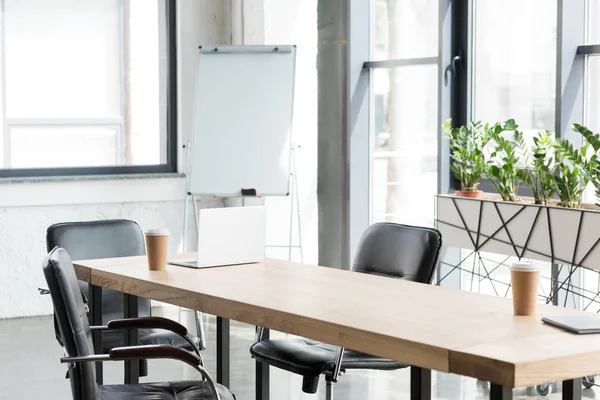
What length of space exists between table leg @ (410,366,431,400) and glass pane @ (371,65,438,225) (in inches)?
125

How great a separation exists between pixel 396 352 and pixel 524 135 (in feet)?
10.2

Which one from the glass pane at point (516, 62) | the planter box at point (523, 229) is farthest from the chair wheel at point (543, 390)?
the glass pane at point (516, 62)

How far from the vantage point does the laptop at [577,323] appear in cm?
237

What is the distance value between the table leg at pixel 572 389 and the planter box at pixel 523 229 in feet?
5.34

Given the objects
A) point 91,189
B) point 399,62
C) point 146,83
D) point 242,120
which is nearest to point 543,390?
point 399,62

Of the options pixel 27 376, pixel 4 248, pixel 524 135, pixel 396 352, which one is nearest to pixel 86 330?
pixel 396 352

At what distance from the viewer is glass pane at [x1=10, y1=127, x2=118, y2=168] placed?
670 centimetres

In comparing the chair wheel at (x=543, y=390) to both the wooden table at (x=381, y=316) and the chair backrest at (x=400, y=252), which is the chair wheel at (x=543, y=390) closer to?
the chair backrest at (x=400, y=252)

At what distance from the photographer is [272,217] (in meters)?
6.84

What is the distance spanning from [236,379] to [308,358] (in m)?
1.54

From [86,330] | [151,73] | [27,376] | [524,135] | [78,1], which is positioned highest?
[78,1]

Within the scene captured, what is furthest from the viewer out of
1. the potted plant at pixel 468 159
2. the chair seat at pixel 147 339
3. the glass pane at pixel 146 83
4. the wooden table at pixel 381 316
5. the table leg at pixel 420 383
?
the glass pane at pixel 146 83

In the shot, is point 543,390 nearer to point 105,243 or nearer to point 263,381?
point 263,381

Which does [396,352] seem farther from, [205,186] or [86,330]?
[205,186]
